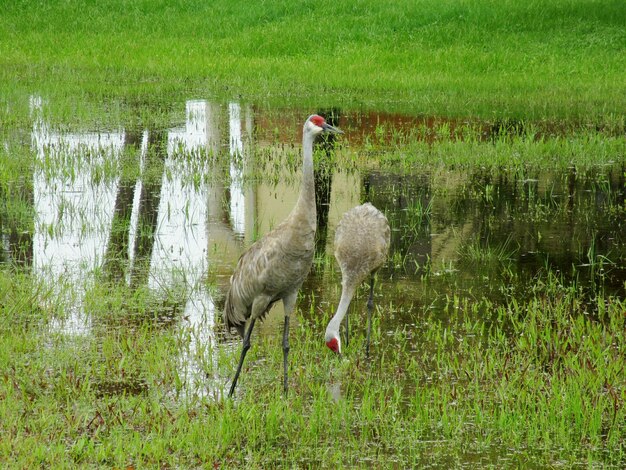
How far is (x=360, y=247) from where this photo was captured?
24.0 feet

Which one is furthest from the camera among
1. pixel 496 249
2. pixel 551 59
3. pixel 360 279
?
pixel 551 59

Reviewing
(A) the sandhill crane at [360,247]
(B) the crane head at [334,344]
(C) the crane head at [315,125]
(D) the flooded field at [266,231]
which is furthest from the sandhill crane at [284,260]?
(A) the sandhill crane at [360,247]

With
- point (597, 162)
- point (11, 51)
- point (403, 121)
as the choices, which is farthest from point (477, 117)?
point (11, 51)

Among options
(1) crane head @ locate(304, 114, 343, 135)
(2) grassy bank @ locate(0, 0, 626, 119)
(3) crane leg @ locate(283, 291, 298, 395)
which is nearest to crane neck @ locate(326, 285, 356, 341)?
(3) crane leg @ locate(283, 291, 298, 395)

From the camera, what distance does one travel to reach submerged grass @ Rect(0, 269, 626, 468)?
532 centimetres

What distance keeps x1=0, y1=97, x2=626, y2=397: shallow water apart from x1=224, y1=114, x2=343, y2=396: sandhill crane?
479mm

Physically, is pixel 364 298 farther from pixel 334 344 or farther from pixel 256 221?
pixel 256 221

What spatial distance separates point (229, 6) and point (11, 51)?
6079mm

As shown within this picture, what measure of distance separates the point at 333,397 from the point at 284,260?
33.3 inches

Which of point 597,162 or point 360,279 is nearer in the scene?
point 360,279

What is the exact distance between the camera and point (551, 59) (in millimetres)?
21750

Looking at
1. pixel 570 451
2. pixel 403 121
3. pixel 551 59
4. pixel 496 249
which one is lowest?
pixel 570 451

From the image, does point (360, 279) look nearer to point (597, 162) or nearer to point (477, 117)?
point (597, 162)

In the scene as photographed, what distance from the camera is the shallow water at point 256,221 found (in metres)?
8.23
